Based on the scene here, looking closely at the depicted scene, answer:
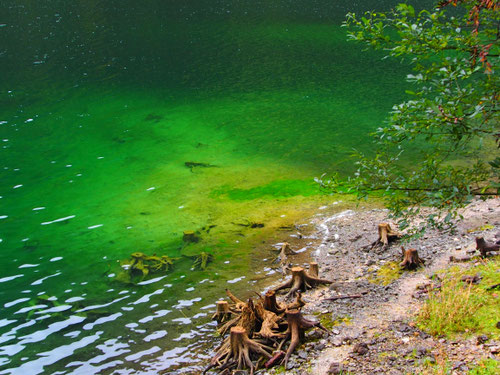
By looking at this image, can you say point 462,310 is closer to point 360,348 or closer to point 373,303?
point 360,348

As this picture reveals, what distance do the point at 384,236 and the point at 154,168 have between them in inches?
472

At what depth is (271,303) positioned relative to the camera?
9359 mm

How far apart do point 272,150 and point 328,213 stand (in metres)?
7.22

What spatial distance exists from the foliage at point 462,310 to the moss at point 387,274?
1.85m

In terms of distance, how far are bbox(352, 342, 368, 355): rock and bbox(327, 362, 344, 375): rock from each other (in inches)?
16.4

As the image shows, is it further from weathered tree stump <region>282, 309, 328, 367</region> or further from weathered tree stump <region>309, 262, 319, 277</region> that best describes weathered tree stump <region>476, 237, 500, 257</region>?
weathered tree stump <region>282, 309, 328, 367</region>

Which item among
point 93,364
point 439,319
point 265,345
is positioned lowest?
point 93,364

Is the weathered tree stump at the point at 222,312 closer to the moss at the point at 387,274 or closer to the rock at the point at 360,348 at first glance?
the rock at the point at 360,348

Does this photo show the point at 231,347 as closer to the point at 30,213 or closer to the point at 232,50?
the point at 30,213

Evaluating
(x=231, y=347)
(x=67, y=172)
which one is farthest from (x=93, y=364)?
(x=67, y=172)

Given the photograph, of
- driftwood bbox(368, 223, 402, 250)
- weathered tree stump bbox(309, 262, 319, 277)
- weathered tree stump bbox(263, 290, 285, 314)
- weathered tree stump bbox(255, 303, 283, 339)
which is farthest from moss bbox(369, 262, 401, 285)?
weathered tree stump bbox(255, 303, 283, 339)

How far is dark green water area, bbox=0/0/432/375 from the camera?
10844 millimetres

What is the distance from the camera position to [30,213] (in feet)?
56.0

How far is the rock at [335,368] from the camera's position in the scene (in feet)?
24.8
